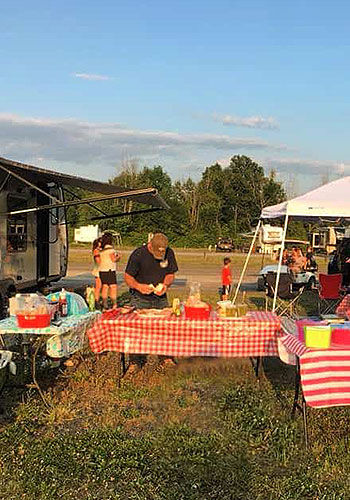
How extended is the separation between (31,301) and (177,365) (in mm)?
1749

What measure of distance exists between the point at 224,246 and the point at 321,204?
33.7 m

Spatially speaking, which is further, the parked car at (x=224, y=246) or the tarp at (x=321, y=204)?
the parked car at (x=224, y=246)

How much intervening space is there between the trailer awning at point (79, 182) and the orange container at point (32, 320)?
2626 millimetres

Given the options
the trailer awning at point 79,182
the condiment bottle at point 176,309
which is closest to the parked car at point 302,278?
the trailer awning at point 79,182

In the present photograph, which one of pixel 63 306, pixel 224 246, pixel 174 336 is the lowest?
pixel 224 246

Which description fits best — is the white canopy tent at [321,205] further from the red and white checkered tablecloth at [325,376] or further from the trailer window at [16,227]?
the red and white checkered tablecloth at [325,376]

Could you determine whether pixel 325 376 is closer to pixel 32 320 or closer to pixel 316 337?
pixel 316 337

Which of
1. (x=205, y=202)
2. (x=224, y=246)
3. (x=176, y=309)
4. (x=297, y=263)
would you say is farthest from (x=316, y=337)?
(x=205, y=202)

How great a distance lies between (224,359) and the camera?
18.9 feet

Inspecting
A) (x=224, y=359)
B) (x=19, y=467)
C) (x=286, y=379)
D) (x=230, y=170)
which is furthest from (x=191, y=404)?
(x=230, y=170)

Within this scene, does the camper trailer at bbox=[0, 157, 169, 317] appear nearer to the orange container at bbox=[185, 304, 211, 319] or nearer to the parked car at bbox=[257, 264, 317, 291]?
the orange container at bbox=[185, 304, 211, 319]

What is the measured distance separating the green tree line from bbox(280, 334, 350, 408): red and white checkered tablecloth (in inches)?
1476

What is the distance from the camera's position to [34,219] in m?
10.5

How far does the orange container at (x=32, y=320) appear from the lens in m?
5.20
